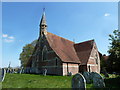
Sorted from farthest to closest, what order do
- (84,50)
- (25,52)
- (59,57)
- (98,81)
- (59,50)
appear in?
(25,52), (84,50), (59,50), (59,57), (98,81)

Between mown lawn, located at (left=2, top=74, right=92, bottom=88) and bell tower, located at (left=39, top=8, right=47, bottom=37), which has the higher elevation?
bell tower, located at (left=39, top=8, right=47, bottom=37)

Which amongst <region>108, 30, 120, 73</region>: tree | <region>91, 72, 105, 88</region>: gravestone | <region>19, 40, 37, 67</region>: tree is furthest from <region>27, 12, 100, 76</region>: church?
<region>19, 40, 37, 67</region>: tree

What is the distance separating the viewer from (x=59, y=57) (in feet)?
76.7

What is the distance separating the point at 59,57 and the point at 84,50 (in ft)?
29.5

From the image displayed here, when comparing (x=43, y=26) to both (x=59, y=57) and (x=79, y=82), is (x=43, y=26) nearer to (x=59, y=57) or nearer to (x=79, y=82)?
(x=59, y=57)

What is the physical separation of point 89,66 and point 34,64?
43.9 feet

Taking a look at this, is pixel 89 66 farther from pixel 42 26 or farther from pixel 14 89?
pixel 14 89

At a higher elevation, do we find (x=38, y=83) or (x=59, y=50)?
(x=59, y=50)

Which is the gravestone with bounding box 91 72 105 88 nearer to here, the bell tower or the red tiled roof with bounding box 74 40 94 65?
the red tiled roof with bounding box 74 40 94 65

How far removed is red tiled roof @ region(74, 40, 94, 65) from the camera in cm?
2701

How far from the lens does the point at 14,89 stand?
8.63m

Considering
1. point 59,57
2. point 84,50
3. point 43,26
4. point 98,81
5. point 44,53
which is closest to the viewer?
point 98,81

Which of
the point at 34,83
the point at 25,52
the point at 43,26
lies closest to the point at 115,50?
the point at 34,83

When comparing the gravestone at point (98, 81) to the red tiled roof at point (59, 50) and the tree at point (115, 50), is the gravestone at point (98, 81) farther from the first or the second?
the red tiled roof at point (59, 50)
